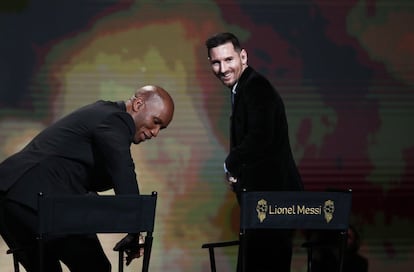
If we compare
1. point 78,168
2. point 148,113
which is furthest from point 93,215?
point 148,113

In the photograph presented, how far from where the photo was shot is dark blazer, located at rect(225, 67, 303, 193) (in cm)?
425

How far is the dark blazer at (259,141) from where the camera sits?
4254 mm

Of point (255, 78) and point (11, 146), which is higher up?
point (255, 78)

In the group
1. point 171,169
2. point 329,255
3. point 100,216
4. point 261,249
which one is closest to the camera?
point 100,216

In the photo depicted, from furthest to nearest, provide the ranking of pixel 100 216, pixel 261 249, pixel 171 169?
pixel 171 169
pixel 261 249
pixel 100 216

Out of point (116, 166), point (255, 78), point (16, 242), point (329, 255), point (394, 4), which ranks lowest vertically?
point (329, 255)

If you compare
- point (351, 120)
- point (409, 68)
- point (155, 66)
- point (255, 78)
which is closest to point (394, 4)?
point (409, 68)

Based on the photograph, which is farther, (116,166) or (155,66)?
(155,66)

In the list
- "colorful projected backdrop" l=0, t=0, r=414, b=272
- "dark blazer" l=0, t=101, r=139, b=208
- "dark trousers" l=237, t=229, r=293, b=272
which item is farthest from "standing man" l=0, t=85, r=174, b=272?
"colorful projected backdrop" l=0, t=0, r=414, b=272

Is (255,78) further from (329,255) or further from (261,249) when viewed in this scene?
(329,255)

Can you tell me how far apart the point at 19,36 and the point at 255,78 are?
2125mm

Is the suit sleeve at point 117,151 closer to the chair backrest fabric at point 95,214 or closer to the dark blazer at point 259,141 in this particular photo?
the chair backrest fabric at point 95,214

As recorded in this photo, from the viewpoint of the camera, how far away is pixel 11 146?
5910mm

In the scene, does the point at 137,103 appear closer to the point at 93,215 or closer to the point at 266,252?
the point at 93,215
